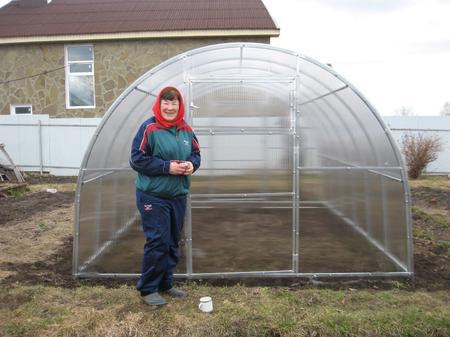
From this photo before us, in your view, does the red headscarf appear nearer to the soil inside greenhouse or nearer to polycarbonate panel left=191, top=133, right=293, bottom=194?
polycarbonate panel left=191, top=133, right=293, bottom=194

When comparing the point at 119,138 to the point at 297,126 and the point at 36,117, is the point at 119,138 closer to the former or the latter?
the point at 297,126

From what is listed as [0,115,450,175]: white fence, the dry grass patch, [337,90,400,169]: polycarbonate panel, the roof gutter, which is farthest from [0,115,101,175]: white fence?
[337,90,400,169]: polycarbonate panel

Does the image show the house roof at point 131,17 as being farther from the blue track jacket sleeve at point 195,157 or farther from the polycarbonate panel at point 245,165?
the blue track jacket sleeve at point 195,157

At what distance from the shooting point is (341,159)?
632cm

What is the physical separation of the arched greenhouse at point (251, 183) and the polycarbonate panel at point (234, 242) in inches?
0.5

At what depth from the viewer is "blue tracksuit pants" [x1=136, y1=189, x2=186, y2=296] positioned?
3.89 m

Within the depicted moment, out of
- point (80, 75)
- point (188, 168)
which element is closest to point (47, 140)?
point (80, 75)

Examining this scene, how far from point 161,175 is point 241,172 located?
6.17 ft

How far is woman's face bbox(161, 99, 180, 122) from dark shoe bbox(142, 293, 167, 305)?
1600 millimetres

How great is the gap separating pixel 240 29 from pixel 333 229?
7872mm

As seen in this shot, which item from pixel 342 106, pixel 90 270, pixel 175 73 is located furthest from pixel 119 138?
pixel 342 106

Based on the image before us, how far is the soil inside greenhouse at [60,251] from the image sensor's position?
4836 millimetres

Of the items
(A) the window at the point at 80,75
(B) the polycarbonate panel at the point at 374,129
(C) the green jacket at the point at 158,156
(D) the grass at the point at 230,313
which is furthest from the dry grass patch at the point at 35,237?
(A) the window at the point at 80,75

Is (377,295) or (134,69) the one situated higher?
(134,69)
